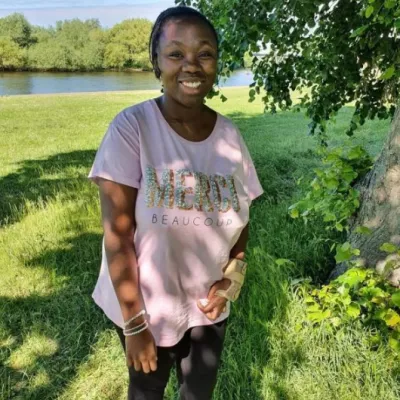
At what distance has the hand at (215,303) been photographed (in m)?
1.54

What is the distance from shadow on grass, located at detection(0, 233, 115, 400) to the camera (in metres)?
2.51

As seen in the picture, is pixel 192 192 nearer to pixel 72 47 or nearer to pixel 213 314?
pixel 213 314

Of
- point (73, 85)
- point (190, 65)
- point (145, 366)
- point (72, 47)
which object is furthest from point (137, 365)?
point (72, 47)

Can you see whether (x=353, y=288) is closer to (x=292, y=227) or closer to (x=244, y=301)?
(x=244, y=301)

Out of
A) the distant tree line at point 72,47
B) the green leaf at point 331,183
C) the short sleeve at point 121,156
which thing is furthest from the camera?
the distant tree line at point 72,47

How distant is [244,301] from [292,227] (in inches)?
46.9

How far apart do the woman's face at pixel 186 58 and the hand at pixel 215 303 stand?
0.60 m

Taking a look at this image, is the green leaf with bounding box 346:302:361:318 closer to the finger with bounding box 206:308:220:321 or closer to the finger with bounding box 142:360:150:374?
the finger with bounding box 206:308:220:321

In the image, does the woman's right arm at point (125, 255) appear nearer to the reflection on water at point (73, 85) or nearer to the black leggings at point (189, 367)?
the black leggings at point (189, 367)

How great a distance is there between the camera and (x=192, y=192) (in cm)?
139

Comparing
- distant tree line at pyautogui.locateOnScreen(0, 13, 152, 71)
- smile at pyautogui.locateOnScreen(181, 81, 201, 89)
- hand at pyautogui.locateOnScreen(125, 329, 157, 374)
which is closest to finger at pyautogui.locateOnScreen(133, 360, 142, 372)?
hand at pyautogui.locateOnScreen(125, 329, 157, 374)

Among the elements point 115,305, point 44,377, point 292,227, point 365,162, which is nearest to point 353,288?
point 365,162

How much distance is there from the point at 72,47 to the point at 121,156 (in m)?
73.3

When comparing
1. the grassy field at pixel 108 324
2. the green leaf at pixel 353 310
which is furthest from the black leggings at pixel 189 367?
the green leaf at pixel 353 310
